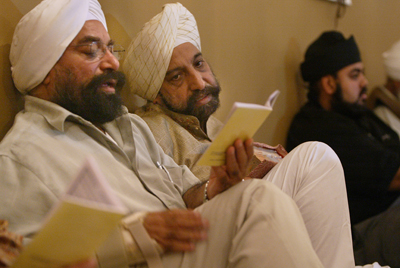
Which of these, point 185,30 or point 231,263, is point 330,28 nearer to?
point 185,30

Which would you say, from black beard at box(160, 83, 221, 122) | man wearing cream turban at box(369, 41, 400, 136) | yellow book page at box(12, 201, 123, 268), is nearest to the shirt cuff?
yellow book page at box(12, 201, 123, 268)

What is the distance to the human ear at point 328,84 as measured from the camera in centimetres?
251

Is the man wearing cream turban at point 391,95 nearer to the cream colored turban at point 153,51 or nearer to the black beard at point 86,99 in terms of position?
the cream colored turban at point 153,51

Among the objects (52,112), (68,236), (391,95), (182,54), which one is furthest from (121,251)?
(391,95)

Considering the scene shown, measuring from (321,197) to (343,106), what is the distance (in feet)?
4.69

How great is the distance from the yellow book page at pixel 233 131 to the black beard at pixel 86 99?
1.74 ft

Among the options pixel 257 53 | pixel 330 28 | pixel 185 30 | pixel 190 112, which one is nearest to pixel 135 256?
pixel 190 112

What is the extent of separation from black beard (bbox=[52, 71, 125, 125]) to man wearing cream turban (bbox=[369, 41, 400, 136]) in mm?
1990

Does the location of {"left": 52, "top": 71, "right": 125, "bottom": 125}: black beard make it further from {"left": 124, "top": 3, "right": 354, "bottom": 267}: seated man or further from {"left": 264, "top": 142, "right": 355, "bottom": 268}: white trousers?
{"left": 264, "top": 142, "right": 355, "bottom": 268}: white trousers

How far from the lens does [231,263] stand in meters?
0.87

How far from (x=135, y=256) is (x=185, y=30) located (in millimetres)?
1135

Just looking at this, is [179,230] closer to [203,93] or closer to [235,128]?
[235,128]

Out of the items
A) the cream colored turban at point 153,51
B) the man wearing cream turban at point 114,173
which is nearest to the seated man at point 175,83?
the cream colored turban at point 153,51

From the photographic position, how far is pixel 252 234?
0.87m
